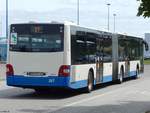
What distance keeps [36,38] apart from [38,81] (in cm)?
161

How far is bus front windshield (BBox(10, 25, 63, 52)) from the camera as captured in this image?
69.3ft

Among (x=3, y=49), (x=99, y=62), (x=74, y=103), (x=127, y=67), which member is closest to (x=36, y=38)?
(x=74, y=103)

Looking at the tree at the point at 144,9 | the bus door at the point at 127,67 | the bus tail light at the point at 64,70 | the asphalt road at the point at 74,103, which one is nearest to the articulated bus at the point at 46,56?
the bus tail light at the point at 64,70

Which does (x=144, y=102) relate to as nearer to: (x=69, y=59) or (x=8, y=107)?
(x=69, y=59)

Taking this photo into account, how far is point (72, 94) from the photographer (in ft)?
77.4

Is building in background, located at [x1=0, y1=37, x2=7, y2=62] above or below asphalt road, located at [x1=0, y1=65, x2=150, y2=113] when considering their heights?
above

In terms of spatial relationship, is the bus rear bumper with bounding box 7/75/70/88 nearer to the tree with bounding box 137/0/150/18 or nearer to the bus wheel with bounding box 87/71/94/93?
the bus wheel with bounding box 87/71/94/93

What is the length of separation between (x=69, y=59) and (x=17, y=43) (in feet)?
6.84

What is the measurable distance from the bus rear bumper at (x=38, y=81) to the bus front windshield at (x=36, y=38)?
1.04m

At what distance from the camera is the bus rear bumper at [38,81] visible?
68.3 ft

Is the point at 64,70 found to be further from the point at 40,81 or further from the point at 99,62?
the point at 99,62

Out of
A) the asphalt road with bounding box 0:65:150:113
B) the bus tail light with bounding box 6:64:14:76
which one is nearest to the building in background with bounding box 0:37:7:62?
the asphalt road with bounding box 0:65:150:113

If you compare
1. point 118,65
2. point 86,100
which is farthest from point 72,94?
point 118,65

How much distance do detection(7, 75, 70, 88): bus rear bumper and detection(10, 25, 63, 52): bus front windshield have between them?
1.04 m
